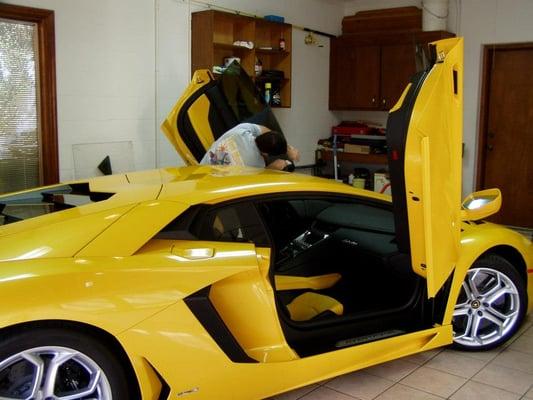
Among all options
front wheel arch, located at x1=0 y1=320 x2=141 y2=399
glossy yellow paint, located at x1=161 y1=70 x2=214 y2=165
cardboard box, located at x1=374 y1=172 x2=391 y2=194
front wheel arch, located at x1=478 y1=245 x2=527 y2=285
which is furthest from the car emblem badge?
cardboard box, located at x1=374 y1=172 x2=391 y2=194

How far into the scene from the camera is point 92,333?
2027mm

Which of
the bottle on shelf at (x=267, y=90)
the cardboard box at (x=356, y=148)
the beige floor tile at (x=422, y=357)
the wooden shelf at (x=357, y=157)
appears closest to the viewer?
the beige floor tile at (x=422, y=357)

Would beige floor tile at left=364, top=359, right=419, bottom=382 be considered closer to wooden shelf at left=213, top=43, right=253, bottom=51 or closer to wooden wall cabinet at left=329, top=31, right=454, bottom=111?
wooden shelf at left=213, top=43, right=253, bottom=51

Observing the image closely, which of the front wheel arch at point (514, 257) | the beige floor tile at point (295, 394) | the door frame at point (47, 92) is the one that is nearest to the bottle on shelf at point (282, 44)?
the door frame at point (47, 92)

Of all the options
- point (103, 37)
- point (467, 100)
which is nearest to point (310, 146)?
point (467, 100)

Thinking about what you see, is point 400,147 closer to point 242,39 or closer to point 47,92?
point 47,92

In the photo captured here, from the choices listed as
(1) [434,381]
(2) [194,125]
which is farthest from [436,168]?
(2) [194,125]

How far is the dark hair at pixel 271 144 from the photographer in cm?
374

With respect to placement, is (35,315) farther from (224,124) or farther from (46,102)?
(46,102)

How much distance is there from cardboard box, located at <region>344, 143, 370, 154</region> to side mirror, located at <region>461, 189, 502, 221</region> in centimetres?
419

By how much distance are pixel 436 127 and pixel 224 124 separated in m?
2.22

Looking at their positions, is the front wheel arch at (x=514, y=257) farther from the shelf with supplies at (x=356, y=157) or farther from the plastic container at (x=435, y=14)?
the plastic container at (x=435, y=14)

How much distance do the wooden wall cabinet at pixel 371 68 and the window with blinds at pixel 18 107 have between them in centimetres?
449

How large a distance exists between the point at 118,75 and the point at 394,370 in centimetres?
360
